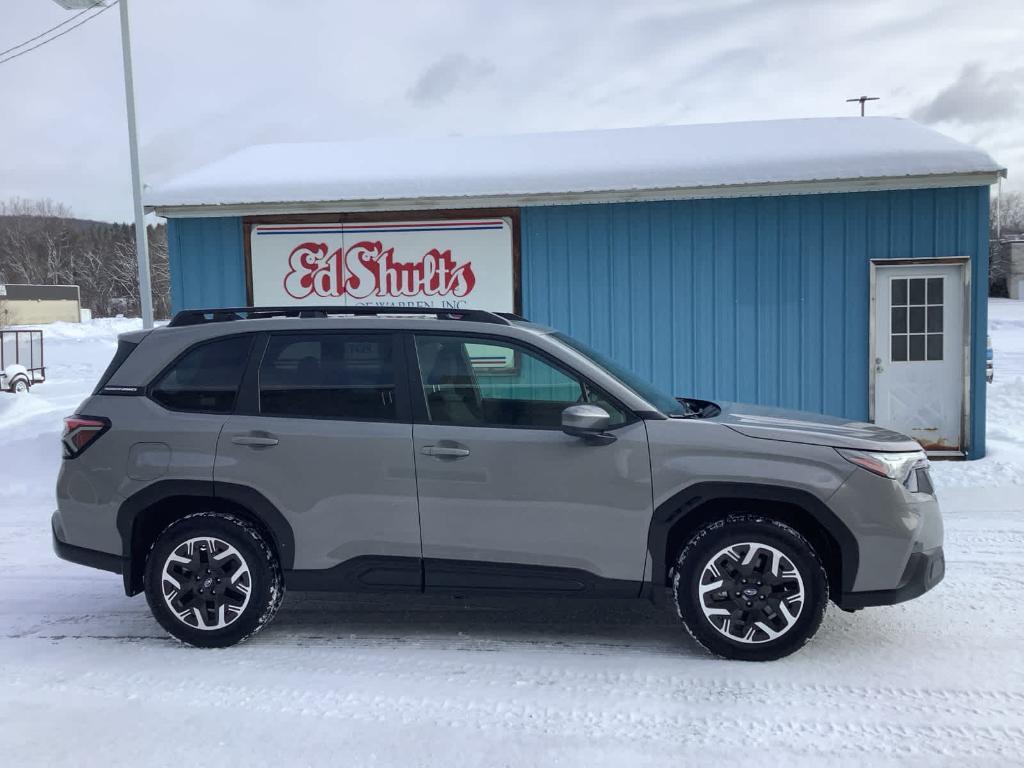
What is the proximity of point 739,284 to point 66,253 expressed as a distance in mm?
93934

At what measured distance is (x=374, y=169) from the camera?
34.2 ft

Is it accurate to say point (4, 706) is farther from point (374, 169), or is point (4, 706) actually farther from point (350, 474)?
point (374, 169)

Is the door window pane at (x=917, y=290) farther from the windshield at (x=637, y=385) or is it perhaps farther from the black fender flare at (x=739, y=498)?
the black fender flare at (x=739, y=498)

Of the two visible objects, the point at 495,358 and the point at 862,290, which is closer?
the point at 495,358

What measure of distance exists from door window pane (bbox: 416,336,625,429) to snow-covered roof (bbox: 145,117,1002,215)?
5239 millimetres

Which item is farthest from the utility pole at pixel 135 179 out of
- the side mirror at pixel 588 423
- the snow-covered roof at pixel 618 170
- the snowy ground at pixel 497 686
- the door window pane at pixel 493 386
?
the side mirror at pixel 588 423

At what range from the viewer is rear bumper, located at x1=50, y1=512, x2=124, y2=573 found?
4.69m

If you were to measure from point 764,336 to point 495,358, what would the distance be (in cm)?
598

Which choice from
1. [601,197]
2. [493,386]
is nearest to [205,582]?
[493,386]

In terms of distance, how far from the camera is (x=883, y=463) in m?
4.27

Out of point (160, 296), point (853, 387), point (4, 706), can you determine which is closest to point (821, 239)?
point (853, 387)

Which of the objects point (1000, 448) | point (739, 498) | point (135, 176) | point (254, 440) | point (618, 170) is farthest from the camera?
point (135, 176)

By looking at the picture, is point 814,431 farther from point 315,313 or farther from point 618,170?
point 618,170

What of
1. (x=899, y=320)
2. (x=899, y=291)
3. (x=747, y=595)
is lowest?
(x=747, y=595)
